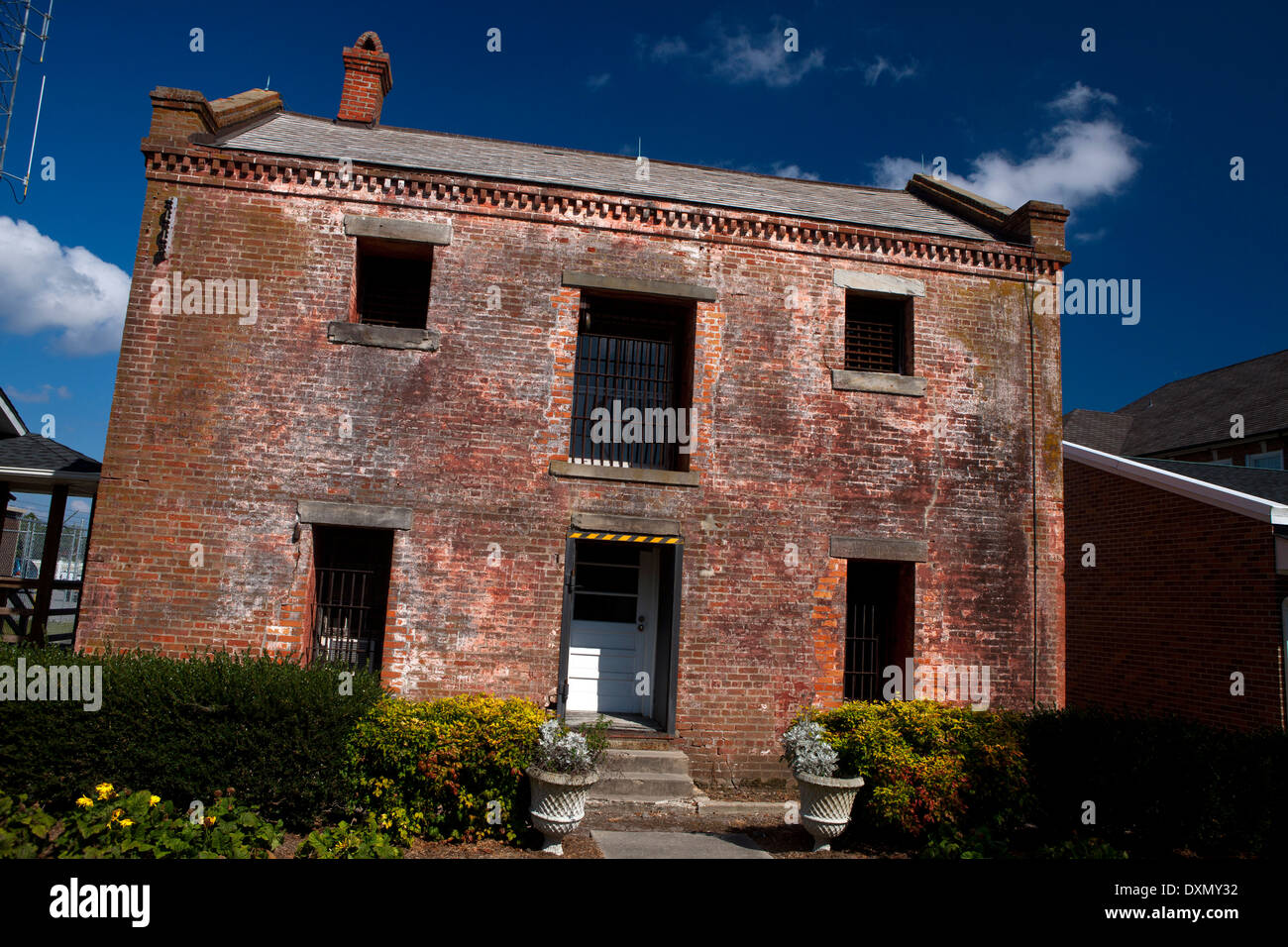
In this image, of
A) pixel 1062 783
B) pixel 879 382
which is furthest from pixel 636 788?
pixel 879 382

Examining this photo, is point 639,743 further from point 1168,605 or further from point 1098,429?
point 1098,429

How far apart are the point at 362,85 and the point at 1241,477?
16.8 m

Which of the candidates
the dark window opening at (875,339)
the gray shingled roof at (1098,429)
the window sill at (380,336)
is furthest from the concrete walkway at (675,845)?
the gray shingled roof at (1098,429)

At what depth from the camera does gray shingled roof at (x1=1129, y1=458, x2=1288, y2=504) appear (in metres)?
12.2

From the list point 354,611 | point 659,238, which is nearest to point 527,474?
point 354,611

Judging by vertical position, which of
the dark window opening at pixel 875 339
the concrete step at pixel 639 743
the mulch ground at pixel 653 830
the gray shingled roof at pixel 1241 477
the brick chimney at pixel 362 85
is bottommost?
the mulch ground at pixel 653 830

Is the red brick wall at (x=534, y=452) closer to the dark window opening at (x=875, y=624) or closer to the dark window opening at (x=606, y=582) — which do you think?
the dark window opening at (x=875, y=624)

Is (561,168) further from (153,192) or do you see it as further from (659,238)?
(153,192)

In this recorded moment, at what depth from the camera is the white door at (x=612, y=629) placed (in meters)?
10.5

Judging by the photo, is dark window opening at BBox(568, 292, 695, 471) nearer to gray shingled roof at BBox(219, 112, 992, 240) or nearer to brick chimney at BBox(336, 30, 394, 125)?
gray shingled roof at BBox(219, 112, 992, 240)

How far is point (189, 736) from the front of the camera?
265 inches

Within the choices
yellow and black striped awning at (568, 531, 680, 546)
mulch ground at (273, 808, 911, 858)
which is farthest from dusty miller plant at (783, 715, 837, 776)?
yellow and black striped awning at (568, 531, 680, 546)

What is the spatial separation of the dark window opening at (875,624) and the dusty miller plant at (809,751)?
2358 mm

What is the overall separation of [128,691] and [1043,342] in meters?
11.8
